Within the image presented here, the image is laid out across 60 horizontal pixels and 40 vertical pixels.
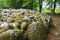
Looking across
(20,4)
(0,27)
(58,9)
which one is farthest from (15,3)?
(0,27)

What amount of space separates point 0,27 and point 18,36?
682 millimetres

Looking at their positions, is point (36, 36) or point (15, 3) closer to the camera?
point (36, 36)

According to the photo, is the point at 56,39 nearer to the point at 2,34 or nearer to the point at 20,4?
the point at 2,34

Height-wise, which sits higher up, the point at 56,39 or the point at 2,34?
the point at 2,34

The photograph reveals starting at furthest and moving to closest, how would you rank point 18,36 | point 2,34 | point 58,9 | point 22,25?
point 58,9 < point 22,25 < point 18,36 < point 2,34

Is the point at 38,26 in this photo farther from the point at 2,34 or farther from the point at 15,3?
the point at 15,3

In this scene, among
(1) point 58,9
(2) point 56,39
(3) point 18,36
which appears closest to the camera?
(3) point 18,36

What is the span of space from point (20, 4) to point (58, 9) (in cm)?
423

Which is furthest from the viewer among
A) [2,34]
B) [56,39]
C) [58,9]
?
[58,9]

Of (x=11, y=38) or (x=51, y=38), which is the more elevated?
(x=11, y=38)

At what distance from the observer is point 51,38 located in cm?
596

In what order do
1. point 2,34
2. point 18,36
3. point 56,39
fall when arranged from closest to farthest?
1. point 2,34
2. point 18,36
3. point 56,39

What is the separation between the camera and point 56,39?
595 centimetres

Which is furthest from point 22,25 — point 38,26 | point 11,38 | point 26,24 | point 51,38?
point 51,38
